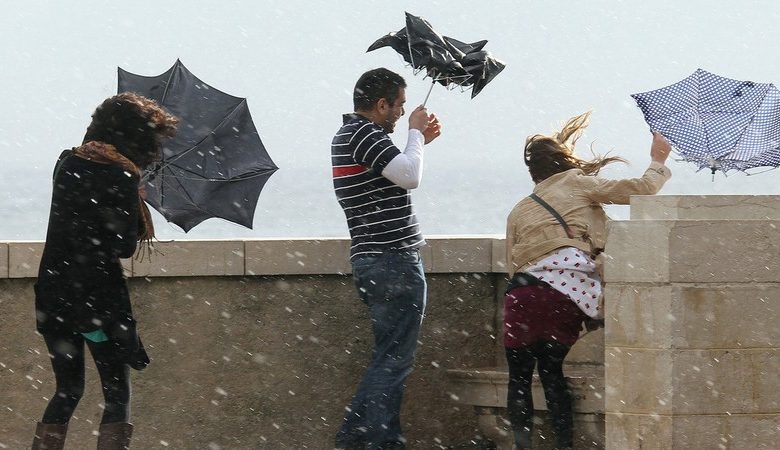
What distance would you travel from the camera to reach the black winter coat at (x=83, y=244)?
5.89m

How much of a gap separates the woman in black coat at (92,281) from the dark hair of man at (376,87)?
3.91 ft

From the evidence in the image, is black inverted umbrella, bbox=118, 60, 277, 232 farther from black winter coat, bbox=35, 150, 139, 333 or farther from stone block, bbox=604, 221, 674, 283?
stone block, bbox=604, 221, 674, 283

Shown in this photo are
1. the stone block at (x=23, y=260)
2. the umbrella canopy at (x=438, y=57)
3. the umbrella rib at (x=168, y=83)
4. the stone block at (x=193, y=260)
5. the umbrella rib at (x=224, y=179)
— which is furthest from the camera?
the umbrella rib at (x=168, y=83)

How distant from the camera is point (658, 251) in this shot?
5.96 meters

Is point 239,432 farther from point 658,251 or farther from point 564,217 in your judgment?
point 658,251

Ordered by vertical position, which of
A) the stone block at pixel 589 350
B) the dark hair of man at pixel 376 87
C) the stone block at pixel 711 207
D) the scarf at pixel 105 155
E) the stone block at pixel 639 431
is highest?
the dark hair of man at pixel 376 87

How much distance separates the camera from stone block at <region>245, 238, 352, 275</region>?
25.6ft

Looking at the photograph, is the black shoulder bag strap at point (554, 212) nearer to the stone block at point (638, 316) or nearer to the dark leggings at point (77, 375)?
the stone block at point (638, 316)

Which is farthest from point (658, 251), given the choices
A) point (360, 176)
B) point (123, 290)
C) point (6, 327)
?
point (6, 327)

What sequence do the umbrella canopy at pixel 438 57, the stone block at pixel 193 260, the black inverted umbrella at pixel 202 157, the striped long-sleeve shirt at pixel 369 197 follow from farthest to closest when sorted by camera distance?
the black inverted umbrella at pixel 202 157 < the stone block at pixel 193 260 < the umbrella canopy at pixel 438 57 < the striped long-sleeve shirt at pixel 369 197

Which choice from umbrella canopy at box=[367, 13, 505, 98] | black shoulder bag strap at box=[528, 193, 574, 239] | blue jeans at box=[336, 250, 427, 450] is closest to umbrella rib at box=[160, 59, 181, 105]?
umbrella canopy at box=[367, 13, 505, 98]

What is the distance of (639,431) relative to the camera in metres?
6.07

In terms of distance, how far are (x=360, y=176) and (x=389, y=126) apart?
33cm

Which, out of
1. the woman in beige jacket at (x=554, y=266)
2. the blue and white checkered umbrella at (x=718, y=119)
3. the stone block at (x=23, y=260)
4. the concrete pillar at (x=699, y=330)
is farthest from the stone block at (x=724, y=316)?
the stone block at (x=23, y=260)
